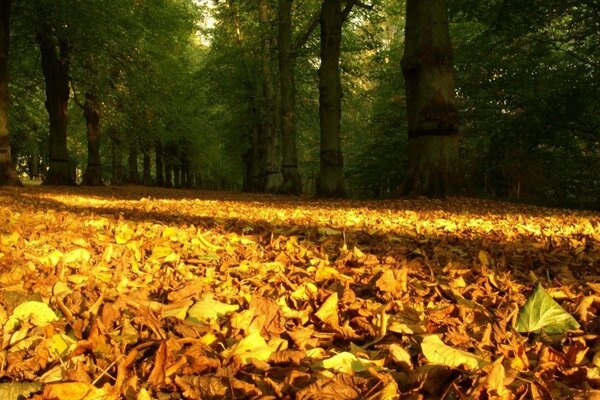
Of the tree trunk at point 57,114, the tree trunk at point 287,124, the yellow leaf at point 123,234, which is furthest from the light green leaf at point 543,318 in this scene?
the tree trunk at point 57,114

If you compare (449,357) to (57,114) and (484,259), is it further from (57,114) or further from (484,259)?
(57,114)

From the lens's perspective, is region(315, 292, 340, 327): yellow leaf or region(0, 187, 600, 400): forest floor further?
region(315, 292, 340, 327): yellow leaf

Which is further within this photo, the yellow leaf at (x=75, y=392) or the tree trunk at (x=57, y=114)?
the tree trunk at (x=57, y=114)

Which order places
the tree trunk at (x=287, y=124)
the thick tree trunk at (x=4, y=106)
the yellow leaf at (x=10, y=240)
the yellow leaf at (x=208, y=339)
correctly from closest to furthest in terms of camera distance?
the yellow leaf at (x=208, y=339)
the yellow leaf at (x=10, y=240)
the thick tree trunk at (x=4, y=106)
the tree trunk at (x=287, y=124)

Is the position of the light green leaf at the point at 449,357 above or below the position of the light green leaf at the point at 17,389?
above

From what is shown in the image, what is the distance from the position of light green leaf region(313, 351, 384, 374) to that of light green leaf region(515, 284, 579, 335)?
23.3 inches

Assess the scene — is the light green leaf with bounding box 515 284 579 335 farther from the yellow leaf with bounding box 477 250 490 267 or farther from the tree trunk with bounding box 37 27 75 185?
the tree trunk with bounding box 37 27 75 185

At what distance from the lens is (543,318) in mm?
1729

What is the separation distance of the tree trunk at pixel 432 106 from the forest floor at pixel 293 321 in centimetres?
510

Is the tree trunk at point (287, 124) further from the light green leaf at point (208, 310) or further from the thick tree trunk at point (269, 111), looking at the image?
the light green leaf at point (208, 310)

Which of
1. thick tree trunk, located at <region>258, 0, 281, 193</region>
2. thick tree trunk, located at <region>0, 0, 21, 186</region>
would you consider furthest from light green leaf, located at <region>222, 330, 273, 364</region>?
thick tree trunk, located at <region>258, 0, 281, 193</region>

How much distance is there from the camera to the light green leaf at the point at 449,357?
133cm

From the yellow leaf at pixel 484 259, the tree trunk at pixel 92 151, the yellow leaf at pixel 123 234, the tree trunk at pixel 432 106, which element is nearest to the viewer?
the yellow leaf at pixel 484 259

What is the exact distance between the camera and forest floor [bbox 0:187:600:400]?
4.17 feet
